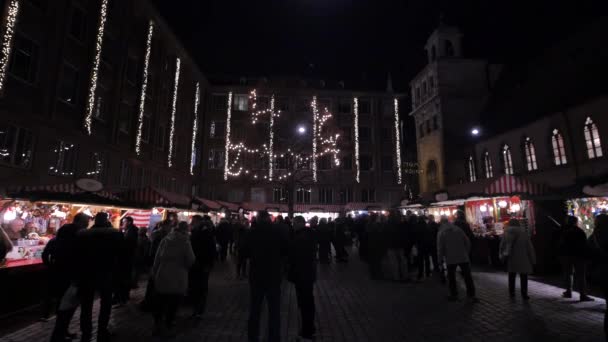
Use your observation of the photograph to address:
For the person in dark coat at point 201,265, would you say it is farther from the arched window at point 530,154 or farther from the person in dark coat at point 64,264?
the arched window at point 530,154

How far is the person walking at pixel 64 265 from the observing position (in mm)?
4816

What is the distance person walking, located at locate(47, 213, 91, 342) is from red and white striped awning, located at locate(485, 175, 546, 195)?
14183mm

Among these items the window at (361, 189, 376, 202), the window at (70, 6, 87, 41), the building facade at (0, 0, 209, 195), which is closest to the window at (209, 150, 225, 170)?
the building facade at (0, 0, 209, 195)

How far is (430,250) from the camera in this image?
36.9 ft

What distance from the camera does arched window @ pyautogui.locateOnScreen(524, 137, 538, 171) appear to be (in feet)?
80.0

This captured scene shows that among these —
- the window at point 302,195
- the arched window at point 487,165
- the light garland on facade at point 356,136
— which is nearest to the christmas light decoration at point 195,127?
the window at point 302,195

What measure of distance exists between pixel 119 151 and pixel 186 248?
668 inches

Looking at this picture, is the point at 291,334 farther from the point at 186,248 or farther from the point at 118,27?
the point at 118,27

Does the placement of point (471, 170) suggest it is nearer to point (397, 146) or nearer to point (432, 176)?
point (432, 176)

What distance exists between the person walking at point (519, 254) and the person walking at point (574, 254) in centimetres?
96

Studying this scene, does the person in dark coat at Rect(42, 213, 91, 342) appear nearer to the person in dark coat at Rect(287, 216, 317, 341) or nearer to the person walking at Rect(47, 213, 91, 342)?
the person walking at Rect(47, 213, 91, 342)

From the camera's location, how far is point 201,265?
6992 mm

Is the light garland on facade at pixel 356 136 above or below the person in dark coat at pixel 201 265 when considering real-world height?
above

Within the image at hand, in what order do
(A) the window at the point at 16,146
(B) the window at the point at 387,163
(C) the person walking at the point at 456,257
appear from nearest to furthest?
(C) the person walking at the point at 456,257 → (A) the window at the point at 16,146 → (B) the window at the point at 387,163
